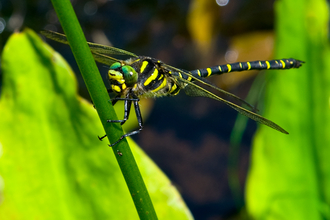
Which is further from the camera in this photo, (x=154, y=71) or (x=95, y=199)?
(x=154, y=71)

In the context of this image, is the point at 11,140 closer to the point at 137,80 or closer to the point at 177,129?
the point at 137,80

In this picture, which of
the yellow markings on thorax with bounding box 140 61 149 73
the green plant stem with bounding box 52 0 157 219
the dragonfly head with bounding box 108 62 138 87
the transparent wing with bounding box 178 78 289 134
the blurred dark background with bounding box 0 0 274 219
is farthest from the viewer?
the blurred dark background with bounding box 0 0 274 219

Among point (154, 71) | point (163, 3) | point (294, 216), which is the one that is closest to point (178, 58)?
point (163, 3)

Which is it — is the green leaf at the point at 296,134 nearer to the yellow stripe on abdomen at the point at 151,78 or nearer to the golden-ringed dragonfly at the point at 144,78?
the golden-ringed dragonfly at the point at 144,78

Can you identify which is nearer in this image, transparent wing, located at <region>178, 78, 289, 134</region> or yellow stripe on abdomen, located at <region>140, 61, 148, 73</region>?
transparent wing, located at <region>178, 78, 289, 134</region>

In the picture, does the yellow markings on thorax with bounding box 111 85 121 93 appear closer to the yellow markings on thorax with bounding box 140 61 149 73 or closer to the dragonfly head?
the dragonfly head

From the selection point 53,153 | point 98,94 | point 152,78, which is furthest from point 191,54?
point 98,94

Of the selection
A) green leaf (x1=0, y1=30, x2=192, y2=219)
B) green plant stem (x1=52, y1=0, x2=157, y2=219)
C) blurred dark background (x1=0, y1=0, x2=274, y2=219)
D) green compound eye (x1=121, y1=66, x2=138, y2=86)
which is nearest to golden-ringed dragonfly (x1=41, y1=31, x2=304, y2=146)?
green compound eye (x1=121, y1=66, x2=138, y2=86)

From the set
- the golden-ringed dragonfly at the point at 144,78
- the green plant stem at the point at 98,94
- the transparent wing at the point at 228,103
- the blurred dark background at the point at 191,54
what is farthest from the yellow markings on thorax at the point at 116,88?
the blurred dark background at the point at 191,54
